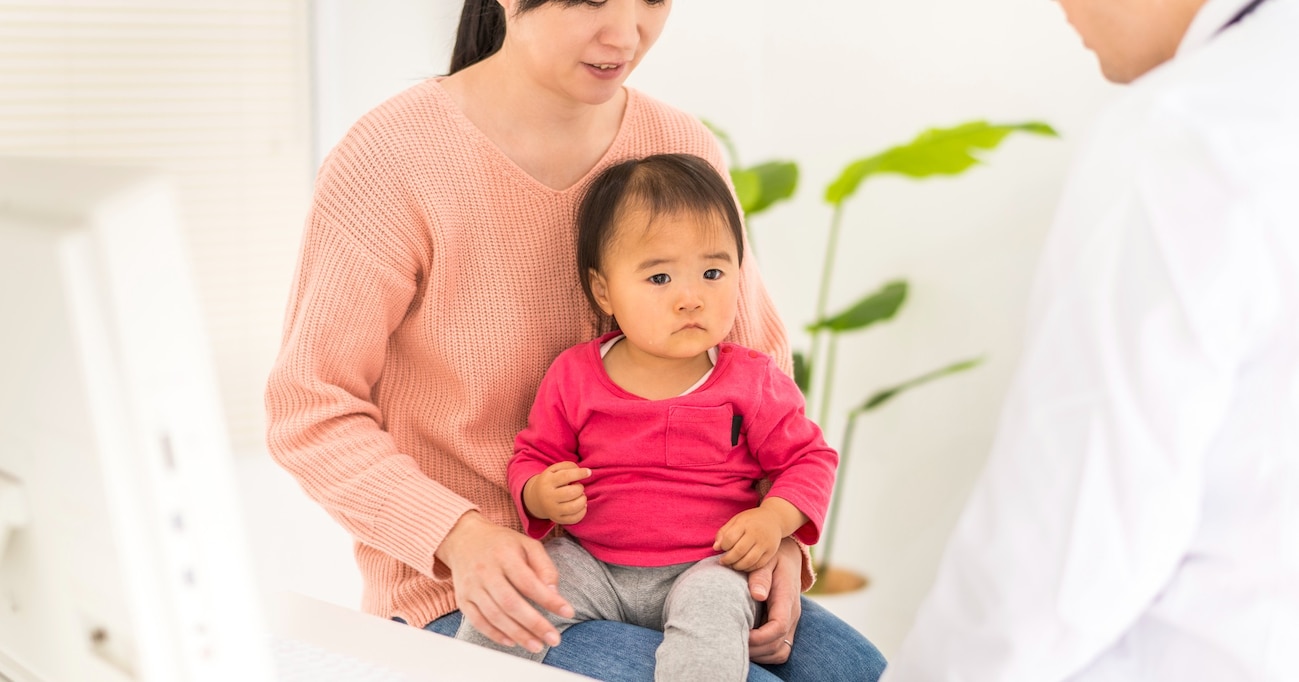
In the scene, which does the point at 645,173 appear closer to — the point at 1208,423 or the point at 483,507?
the point at 483,507

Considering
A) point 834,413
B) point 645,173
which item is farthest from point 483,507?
point 834,413

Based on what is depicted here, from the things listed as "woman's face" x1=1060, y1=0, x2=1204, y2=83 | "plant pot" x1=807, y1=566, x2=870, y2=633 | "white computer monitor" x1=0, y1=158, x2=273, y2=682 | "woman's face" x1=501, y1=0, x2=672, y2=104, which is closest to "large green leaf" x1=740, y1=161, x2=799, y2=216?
"plant pot" x1=807, y1=566, x2=870, y2=633

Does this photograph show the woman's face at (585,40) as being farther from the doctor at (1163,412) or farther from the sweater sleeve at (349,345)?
the doctor at (1163,412)

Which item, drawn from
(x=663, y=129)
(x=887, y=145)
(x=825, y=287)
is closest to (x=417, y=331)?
(x=663, y=129)

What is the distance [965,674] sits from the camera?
78cm

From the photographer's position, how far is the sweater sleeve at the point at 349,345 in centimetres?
124

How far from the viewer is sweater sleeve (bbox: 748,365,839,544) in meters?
1.29

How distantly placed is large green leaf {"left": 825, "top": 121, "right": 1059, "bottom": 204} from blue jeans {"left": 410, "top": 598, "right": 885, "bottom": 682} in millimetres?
1325

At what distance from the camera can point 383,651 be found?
3.03 feet

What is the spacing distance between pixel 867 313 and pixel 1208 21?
6.04ft

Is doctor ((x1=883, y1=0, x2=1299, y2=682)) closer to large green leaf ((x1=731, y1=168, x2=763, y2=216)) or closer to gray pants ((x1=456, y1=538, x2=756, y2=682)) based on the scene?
gray pants ((x1=456, y1=538, x2=756, y2=682))

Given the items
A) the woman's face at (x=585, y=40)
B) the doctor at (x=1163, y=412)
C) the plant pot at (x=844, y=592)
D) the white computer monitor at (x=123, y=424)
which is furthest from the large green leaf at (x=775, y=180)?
the white computer monitor at (x=123, y=424)

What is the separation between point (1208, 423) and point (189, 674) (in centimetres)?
59

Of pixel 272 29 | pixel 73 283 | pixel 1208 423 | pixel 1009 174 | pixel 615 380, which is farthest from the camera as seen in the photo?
pixel 272 29
